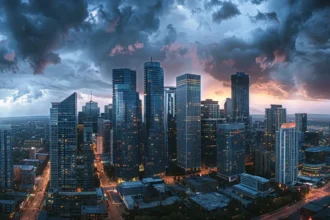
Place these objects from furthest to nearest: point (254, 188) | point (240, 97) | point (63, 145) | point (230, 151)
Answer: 1. point (240, 97)
2. point (230, 151)
3. point (63, 145)
4. point (254, 188)

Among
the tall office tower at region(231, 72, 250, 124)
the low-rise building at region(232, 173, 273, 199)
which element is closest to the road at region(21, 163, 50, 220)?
the low-rise building at region(232, 173, 273, 199)

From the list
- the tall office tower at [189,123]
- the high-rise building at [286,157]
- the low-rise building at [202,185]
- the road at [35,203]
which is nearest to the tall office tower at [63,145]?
the road at [35,203]

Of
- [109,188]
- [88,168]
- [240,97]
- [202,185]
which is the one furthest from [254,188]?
[240,97]

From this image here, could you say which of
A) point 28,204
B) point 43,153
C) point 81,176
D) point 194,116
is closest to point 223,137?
point 194,116

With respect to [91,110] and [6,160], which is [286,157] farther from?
[91,110]

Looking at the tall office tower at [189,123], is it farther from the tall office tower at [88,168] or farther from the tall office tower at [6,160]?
the tall office tower at [6,160]

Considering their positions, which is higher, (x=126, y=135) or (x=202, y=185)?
(x=126, y=135)

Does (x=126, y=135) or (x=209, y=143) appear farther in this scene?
(x=209, y=143)
